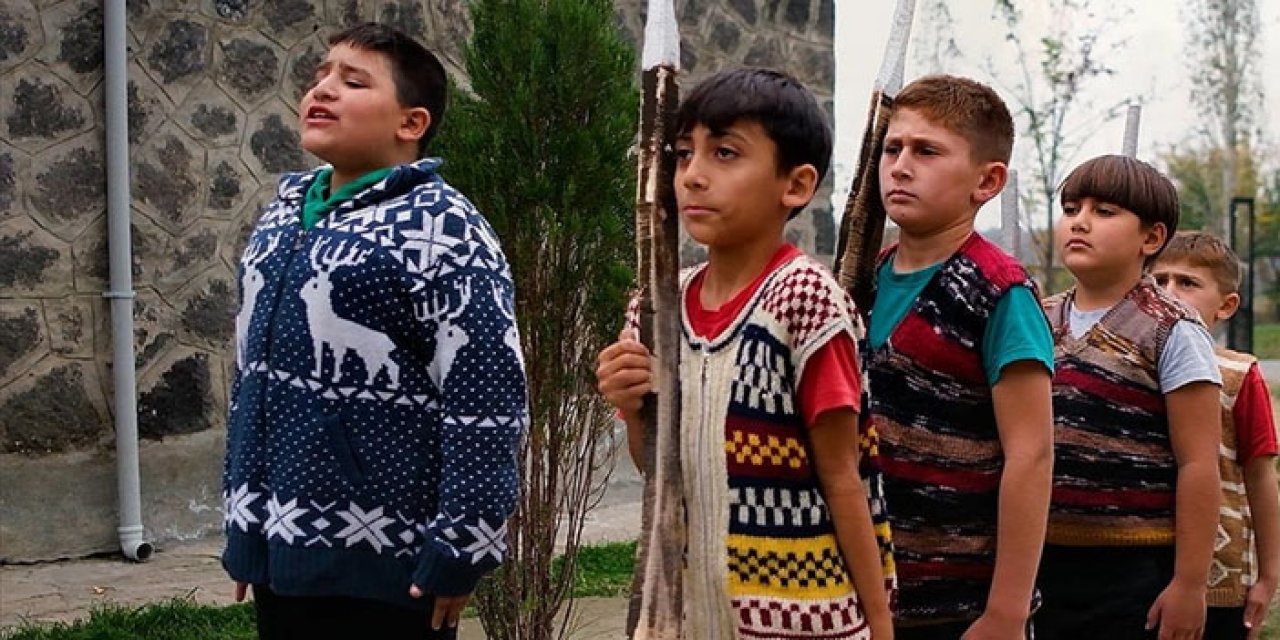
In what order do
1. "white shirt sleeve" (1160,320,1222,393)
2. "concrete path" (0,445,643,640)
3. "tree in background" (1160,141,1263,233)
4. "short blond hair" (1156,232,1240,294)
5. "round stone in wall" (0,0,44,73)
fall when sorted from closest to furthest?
"white shirt sleeve" (1160,320,1222,393), "short blond hair" (1156,232,1240,294), "concrete path" (0,445,643,640), "round stone in wall" (0,0,44,73), "tree in background" (1160,141,1263,233)

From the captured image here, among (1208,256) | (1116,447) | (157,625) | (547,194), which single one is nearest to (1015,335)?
(1116,447)

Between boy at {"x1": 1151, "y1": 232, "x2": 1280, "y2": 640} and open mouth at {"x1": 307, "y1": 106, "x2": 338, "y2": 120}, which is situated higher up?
open mouth at {"x1": 307, "y1": 106, "x2": 338, "y2": 120}

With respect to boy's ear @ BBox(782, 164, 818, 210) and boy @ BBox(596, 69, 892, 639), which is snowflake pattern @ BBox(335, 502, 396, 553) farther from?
boy's ear @ BBox(782, 164, 818, 210)

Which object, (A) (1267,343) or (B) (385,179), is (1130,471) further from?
(A) (1267,343)

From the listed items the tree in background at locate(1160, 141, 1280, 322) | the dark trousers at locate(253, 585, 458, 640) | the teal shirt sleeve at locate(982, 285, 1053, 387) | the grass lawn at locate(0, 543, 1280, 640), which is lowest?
the grass lawn at locate(0, 543, 1280, 640)

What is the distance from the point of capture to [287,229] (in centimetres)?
285

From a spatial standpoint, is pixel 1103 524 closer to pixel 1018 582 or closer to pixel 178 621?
pixel 1018 582

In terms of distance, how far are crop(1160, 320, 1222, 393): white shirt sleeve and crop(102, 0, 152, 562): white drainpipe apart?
4578mm

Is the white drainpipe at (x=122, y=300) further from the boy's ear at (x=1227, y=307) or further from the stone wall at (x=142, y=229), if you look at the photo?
the boy's ear at (x=1227, y=307)

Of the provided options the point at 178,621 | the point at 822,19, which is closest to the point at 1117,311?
the point at 178,621

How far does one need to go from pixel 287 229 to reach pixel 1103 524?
1793 mm

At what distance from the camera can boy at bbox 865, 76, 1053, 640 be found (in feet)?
8.45

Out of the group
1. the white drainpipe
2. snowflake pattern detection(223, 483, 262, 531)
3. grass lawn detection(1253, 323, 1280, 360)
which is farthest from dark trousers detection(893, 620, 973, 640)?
grass lawn detection(1253, 323, 1280, 360)

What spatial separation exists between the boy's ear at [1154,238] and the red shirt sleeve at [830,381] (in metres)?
1.43
